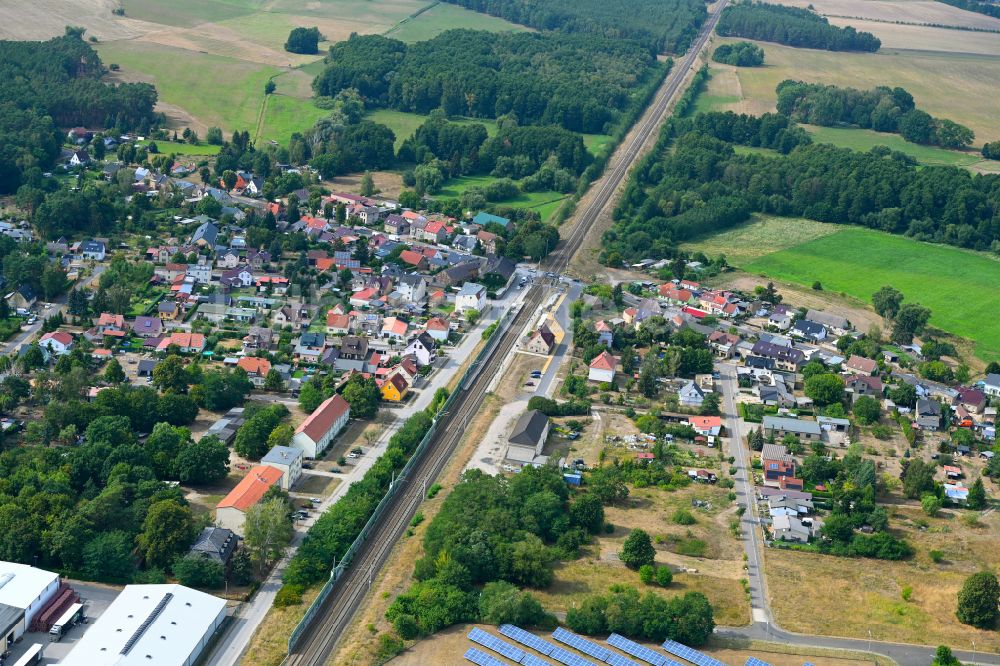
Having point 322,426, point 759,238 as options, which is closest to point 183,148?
point 759,238

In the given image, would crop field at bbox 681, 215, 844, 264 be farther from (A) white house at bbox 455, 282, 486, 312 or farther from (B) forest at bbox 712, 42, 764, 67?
(B) forest at bbox 712, 42, 764, 67

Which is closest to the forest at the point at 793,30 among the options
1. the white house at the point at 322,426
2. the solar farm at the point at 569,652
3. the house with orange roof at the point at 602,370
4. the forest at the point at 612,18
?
the forest at the point at 612,18

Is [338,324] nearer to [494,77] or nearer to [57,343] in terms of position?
[57,343]

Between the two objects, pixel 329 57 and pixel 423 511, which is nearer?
pixel 423 511

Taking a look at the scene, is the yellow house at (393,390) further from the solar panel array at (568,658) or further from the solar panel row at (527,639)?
the solar panel array at (568,658)

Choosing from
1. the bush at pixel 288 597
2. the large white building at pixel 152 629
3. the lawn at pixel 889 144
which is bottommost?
the bush at pixel 288 597

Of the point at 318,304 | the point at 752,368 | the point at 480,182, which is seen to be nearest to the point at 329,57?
the point at 480,182

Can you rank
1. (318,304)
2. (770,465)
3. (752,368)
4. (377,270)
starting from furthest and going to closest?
(377,270) < (318,304) < (752,368) < (770,465)

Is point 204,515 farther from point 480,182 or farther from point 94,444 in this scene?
point 480,182
